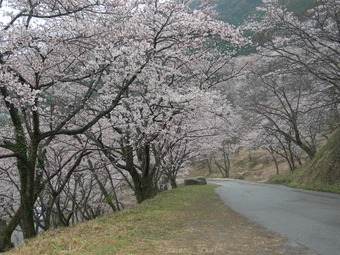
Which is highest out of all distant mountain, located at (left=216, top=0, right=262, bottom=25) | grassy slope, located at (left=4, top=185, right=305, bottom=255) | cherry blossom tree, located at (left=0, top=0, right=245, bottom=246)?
distant mountain, located at (left=216, top=0, right=262, bottom=25)

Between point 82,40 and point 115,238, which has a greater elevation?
point 82,40

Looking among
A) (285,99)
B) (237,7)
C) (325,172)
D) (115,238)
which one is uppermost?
(237,7)

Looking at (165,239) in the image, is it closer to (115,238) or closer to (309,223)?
(115,238)

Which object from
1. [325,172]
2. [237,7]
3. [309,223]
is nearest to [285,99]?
[325,172]

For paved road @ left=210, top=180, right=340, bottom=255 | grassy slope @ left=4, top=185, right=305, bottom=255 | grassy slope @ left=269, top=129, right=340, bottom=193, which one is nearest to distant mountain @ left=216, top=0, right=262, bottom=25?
grassy slope @ left=269, top=129, right=340, bottom=193

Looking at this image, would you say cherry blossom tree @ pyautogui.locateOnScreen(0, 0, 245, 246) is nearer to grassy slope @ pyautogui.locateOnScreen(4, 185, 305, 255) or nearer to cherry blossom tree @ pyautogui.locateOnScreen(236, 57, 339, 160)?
grassy slope @ pyautogui.locateOnScreen(4, 185, 305, 255)

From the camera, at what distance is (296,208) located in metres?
10.8

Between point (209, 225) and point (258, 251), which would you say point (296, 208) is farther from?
point (258, 251)

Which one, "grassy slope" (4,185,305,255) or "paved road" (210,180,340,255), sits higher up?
"grassy slope" (4,185,305,255)

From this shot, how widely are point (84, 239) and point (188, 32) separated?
640 cm

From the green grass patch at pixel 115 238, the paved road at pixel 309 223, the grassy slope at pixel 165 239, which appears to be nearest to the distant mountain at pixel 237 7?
the paved road at pixel 309 223

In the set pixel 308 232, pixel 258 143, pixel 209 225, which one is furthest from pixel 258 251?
pixel 258 143

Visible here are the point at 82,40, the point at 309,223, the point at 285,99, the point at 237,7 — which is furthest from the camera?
the point at 237,7

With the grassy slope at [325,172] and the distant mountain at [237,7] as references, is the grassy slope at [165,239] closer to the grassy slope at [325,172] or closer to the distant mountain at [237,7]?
the grassy slope at [325,172]
